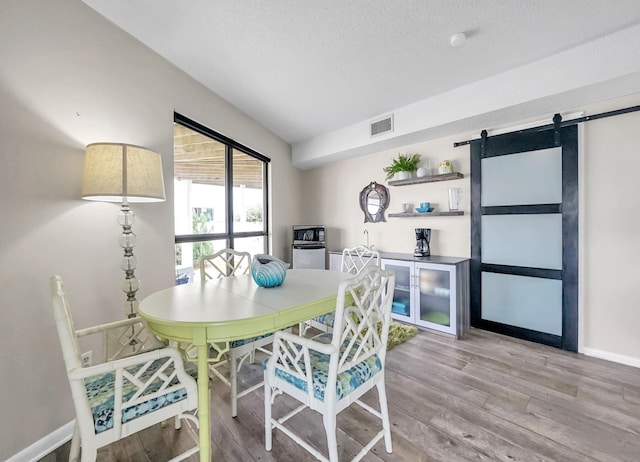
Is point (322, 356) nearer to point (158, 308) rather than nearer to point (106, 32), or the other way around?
point (158, 308)

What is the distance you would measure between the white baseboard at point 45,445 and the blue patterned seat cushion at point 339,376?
1.29 metres

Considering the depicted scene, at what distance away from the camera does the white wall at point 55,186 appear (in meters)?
1.43

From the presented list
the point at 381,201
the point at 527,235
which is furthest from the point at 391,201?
the point at 527,235

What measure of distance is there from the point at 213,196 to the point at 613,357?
4.11m

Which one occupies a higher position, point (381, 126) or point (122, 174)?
point (381, 126)

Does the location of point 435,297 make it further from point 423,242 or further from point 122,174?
A: point 122,174

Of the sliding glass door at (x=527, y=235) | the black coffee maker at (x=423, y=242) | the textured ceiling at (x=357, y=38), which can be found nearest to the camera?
the textured ceiling at (x=357, y=38)

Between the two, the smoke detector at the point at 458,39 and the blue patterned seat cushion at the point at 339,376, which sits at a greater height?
the smoke detector at the point at 458,39

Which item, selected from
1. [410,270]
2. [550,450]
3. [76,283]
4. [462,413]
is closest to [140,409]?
[76,283]

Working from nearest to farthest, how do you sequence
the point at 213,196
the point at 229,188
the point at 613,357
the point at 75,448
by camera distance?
the point at 75,448 < the point at 613,357 < the point at 213,196 < the point at 229,188

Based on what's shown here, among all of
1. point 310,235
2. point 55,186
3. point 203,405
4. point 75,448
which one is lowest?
point 75,448

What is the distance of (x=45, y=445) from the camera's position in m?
1.51

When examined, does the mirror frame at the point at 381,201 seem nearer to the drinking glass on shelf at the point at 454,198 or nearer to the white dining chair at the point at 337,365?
the drinking glass on shelf at the point at 454,198

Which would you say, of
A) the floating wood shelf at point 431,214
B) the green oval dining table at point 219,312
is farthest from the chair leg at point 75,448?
the floating wood shelf at point 431,214
